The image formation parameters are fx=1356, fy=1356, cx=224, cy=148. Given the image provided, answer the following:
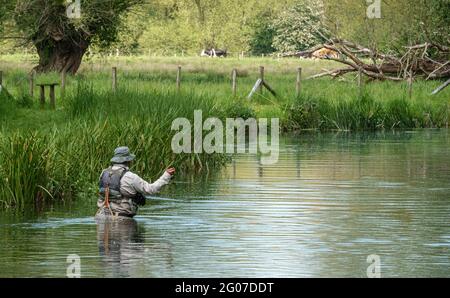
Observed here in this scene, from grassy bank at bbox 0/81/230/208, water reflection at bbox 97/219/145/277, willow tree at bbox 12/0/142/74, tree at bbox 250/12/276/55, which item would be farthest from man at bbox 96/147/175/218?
tree at bbox 250/12/276/55

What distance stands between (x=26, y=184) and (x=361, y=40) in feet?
128

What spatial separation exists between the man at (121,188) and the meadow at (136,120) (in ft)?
6.60

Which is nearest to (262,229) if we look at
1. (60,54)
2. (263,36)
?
(60,54)

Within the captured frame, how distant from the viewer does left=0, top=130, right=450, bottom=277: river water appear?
51.6ft

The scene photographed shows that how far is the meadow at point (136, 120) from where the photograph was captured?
20.8 metres

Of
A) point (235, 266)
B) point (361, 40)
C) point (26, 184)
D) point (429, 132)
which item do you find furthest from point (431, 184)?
point (361, 40)

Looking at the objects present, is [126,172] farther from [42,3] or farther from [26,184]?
[42,3]

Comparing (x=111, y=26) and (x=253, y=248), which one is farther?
(x=111, y=26)

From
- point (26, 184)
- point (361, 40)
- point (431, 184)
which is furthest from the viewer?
point (361, 40)

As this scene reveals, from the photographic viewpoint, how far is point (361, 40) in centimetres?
5828

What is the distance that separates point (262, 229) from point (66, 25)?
31746mm

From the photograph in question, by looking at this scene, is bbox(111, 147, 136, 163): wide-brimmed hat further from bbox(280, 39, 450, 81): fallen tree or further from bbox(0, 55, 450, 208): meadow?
bbox(280, 39, 450, 81): fallen tree

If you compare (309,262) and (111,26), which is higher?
(111,26)
